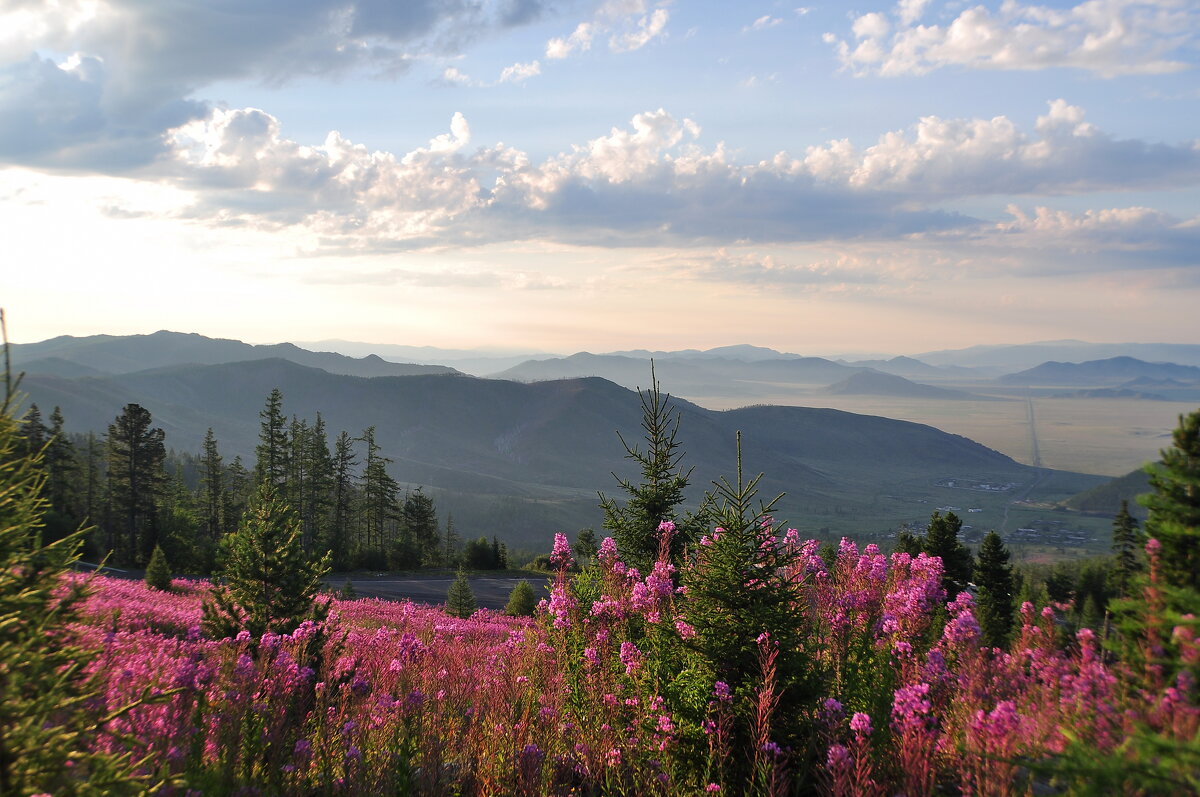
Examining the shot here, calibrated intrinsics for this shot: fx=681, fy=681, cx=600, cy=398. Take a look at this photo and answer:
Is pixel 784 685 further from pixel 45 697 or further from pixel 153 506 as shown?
pixel 153 506

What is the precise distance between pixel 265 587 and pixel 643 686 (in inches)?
215

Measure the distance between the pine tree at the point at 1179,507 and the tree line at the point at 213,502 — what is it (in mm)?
42451

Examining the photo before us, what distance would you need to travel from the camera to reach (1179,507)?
15.1 ft

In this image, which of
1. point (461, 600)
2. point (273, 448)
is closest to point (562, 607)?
point (461, 600)

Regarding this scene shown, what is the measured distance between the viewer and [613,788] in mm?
5332

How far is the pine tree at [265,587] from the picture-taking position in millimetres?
8641

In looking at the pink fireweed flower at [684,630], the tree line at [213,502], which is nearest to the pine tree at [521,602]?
the tree line at [213,502]

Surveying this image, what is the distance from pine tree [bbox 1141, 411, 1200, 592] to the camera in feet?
14.6

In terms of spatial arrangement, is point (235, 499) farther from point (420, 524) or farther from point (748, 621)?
point (748, 621)

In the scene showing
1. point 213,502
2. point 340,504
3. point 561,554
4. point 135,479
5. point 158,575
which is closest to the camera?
point 561,554

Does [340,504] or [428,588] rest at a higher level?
[340,504]

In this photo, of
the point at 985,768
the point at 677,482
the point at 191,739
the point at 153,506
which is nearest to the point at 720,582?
the point at 985,768

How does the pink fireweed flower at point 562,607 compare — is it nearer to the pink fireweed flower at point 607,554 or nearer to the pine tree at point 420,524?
the pink fireweed flower at point 607,554

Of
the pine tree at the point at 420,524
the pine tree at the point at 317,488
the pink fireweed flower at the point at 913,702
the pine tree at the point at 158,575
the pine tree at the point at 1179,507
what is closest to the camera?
the pine tree at the point at 1179,507
